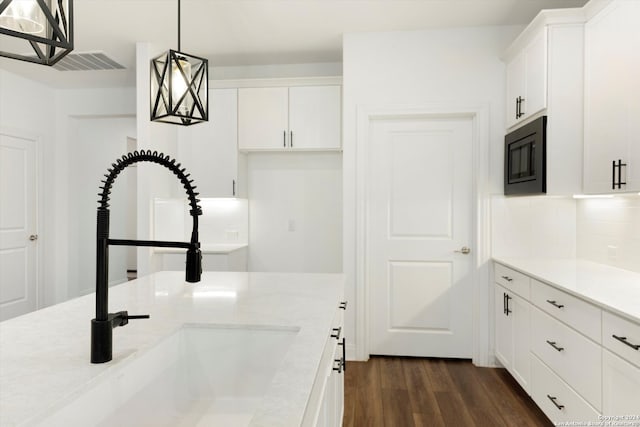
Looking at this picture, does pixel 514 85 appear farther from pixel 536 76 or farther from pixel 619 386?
pixel 619 386

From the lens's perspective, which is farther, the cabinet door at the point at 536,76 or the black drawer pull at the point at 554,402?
the cabinet door at the point at 536,76

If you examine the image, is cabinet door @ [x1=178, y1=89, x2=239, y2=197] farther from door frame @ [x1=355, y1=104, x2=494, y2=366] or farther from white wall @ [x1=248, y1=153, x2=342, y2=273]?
door frame @ [x1=355, y1=104, x2=494, y2=366]

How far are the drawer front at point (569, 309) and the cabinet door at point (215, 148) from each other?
266 cm

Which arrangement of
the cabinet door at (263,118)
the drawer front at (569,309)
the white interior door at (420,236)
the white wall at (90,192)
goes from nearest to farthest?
1. the drawer front at (569,309)
2. the white interior door at (420,236)
3. the cabinet door at (263,118)
4. the white wall at (90,192)

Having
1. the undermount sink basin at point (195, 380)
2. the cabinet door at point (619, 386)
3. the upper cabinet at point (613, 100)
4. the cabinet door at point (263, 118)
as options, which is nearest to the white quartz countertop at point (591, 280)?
the cabinet door at point (619, 386)

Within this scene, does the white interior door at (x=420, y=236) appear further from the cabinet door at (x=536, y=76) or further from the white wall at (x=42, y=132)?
the white wall at (x=42, y=132)

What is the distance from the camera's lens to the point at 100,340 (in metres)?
0.94

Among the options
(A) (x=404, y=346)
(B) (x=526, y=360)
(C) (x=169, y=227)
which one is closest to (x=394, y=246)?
(A) (x=404, y=346)

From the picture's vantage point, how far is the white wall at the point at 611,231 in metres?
2.49

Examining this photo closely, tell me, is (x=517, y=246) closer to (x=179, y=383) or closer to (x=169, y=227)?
(x=179, y=383)

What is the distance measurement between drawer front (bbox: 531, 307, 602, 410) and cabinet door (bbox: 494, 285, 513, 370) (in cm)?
43

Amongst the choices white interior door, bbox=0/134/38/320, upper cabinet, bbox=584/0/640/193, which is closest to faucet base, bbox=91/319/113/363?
upper cabinet, bbox=584/0/640/193

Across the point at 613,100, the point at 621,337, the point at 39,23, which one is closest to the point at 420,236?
the point at 613,100

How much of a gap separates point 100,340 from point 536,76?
9.37ft
